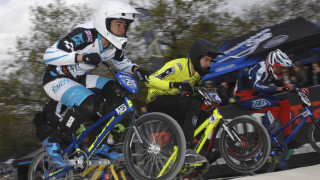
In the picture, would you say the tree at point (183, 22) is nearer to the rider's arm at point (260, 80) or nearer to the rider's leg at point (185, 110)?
the rider's arm at point (260, 80)

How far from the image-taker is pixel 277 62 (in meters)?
5.56

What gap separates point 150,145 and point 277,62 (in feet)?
9.83

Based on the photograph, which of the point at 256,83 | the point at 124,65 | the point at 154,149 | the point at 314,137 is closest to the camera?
the point at 154,149

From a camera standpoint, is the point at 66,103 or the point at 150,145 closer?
the point at 150,145

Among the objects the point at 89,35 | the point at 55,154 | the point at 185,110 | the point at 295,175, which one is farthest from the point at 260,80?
the point at 55,154

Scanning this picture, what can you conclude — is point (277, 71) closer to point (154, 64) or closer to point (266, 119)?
point (266, 119)

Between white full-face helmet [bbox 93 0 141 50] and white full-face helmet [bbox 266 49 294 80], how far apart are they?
281 centimetres

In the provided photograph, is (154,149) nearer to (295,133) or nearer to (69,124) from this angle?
(69,124)

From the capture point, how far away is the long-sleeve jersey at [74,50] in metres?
3.69

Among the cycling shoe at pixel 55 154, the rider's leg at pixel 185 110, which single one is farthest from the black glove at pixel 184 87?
the cycling shoe at pixel 55 154

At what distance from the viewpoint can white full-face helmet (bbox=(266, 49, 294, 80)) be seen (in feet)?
18.1

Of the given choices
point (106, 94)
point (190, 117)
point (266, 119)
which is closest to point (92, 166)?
point (106, 94)

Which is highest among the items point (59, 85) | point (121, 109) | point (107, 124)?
point (59, 85)

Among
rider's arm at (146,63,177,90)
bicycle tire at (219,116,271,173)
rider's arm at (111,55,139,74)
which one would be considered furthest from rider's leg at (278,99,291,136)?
rider's arm at (111,55,139,74)
